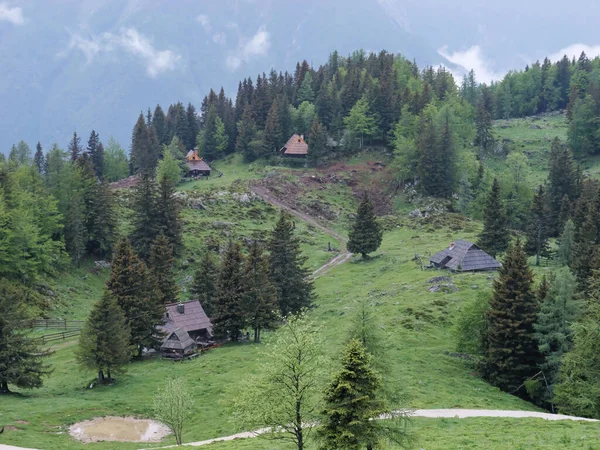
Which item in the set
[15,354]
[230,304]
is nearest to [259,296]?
[230,304]

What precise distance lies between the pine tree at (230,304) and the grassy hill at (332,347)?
7.29 feet

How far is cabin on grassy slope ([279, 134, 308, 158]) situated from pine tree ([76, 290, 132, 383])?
3609 inches

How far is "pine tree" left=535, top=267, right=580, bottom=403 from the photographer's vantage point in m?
47.1

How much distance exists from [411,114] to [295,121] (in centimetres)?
2919

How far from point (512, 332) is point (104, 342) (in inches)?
1363

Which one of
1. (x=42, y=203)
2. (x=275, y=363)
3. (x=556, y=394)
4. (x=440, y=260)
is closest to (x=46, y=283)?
(x=42, y=203)

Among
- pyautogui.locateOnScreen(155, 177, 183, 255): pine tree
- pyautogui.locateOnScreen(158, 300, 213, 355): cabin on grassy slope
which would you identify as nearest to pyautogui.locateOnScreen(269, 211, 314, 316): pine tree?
pyautogui.locateOnScreen(158, 300, 213, 355): cabin on grassy slope

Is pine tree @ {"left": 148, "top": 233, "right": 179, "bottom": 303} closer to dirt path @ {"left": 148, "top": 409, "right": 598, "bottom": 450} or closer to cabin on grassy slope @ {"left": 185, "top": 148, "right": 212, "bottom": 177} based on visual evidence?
dirt path @ {"left": 148, "top": 409, "right": 598, "bottom": 450}

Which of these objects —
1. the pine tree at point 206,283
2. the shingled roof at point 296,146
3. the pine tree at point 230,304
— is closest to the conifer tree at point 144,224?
the pine tree at point 206,283

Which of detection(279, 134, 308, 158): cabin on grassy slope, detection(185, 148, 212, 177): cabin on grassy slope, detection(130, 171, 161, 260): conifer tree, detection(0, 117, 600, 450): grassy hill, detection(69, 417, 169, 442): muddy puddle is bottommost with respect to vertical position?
detection(69, 417, 169, 442): muddy puddle

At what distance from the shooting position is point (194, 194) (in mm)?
115000

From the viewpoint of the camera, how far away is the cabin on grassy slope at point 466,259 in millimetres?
75188

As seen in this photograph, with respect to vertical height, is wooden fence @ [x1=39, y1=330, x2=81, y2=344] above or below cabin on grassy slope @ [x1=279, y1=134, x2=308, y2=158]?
below

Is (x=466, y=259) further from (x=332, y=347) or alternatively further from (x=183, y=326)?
(x=183, y=326)
